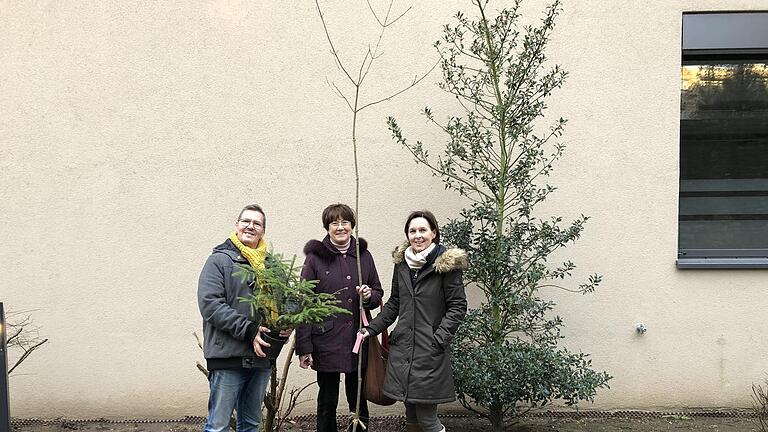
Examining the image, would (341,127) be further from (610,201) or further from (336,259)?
(610,201)

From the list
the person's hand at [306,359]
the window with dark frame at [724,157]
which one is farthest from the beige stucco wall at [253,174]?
the person's hand at [306,359]

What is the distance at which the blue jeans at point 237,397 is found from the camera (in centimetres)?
337

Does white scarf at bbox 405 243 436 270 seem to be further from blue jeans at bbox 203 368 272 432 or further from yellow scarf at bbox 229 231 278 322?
blue jeans at bbox 203 368 272 432

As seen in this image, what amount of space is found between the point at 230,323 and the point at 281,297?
0.32 metres

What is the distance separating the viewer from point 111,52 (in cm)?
493

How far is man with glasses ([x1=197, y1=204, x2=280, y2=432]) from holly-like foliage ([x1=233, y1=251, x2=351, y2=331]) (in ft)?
0.20

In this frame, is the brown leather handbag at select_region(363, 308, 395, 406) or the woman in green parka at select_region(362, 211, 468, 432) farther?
the brown leather handbag at select_region(363, 308, 395, 406)

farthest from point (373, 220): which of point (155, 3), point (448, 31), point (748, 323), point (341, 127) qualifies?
point (748, 323)

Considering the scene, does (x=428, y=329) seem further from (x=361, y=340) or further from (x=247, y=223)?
(x=247, y=223)

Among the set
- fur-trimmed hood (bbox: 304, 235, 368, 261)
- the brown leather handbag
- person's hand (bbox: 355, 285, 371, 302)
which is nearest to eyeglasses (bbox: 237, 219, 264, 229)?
fur-trimmed hood (bbox: 304, 235, 368, 261)

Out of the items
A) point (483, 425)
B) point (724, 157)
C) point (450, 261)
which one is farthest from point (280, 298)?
point (724, 157)

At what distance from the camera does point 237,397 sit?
3.48 m

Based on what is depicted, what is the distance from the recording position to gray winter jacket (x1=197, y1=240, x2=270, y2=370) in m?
3.21

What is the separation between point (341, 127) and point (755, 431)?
3985 mm
